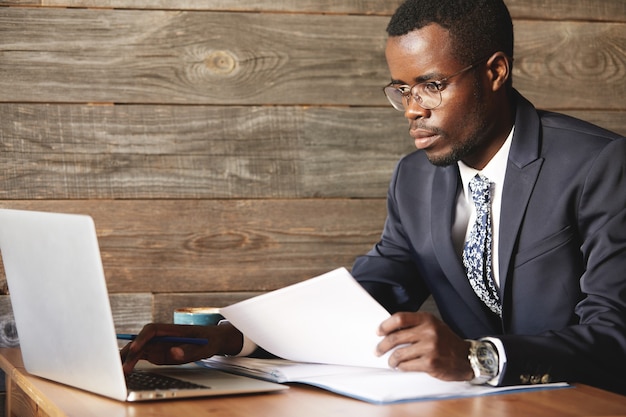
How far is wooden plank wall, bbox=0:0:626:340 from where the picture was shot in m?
1.93

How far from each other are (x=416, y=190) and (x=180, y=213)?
0.55 m

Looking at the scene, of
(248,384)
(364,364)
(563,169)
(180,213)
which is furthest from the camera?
(180,213)

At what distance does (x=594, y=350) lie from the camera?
4.28 ft

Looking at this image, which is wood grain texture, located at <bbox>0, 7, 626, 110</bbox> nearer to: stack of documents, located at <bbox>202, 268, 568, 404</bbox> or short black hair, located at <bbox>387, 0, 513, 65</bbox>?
short black hair, located at <bbox>387, 0, 513, 65</bbox>

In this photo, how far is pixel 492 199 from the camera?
167 cm

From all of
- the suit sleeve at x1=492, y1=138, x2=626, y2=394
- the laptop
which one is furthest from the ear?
the laptop

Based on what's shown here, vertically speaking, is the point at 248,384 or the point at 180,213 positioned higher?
the point at 180,213

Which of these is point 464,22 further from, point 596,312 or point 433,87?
point 596,312

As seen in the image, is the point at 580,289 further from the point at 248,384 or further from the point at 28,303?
the point at 28,303

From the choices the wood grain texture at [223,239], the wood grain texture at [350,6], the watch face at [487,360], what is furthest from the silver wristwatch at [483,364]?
the wood grain texture at [350,6]

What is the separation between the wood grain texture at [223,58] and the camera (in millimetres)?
1926

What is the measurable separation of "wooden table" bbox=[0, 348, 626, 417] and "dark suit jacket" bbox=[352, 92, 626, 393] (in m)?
0.11

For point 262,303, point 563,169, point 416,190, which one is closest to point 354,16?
point 416,190

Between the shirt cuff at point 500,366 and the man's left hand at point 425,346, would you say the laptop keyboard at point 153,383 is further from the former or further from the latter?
the shirt cuff at point 500,366
